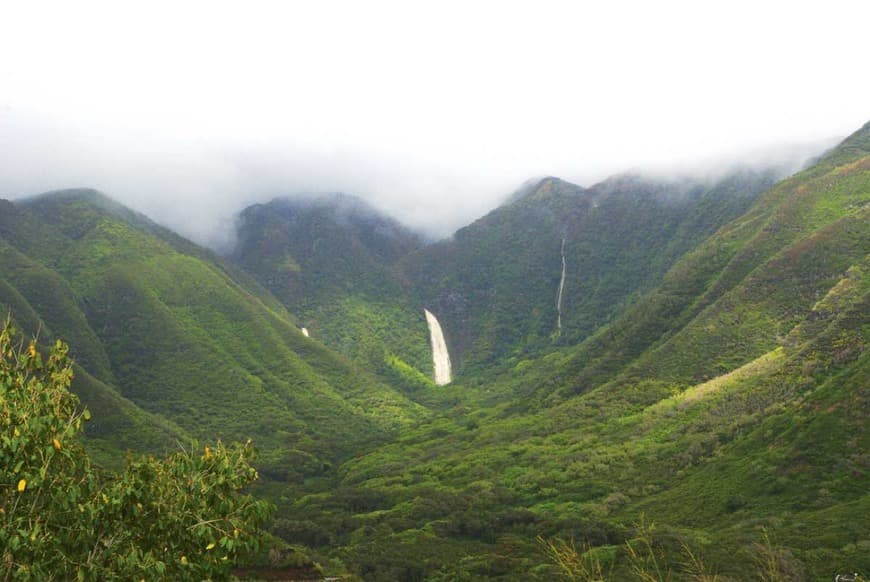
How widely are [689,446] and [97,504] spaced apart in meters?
92.2

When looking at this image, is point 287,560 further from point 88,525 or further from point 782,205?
point 782,205

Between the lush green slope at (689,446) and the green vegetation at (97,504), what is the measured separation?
27782 millimetres

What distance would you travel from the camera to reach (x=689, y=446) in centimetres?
9212

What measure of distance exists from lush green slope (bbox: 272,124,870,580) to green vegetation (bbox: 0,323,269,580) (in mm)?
27782

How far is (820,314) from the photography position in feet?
360

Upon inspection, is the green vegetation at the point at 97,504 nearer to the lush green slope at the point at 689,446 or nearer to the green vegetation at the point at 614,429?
the green vegetation at the point at 614,429

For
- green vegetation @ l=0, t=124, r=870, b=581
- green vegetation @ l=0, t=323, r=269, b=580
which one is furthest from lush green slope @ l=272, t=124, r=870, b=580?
green vegetation @ l=0, t=323, r=269, b=580

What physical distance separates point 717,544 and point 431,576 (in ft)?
90.4

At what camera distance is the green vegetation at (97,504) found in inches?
427

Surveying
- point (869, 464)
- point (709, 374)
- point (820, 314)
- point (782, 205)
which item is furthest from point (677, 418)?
point (782, 205)

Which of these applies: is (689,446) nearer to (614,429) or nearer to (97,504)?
(614,429)

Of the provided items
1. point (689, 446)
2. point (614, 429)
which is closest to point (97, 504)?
point (689, 446)

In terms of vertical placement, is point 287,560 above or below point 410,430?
above

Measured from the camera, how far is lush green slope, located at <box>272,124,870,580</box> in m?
64.2
